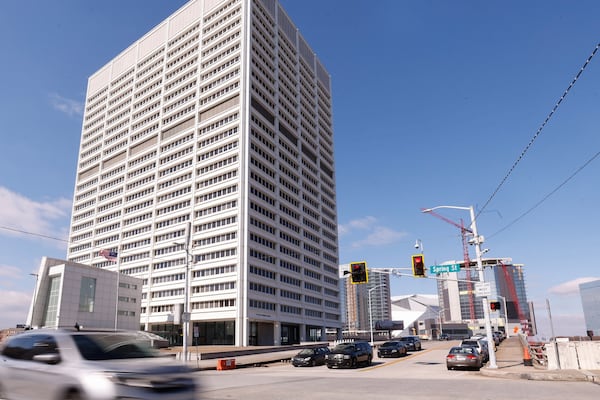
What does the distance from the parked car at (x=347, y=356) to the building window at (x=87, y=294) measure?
5779cm

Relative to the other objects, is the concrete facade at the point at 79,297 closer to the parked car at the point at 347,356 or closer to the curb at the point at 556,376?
the parked car at the point at 347,356

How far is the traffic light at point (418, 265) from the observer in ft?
82.1

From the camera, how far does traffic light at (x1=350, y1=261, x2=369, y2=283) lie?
26016 millimetres

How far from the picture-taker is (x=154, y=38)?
99375 millimetres

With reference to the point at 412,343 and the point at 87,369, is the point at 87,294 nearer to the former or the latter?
the point at 412,343

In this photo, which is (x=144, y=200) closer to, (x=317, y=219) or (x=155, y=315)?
(x=155, y=315)

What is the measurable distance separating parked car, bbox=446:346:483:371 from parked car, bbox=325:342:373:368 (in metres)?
5.74

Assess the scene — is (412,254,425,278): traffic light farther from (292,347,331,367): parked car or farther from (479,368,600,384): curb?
(292,347,331,367): parked car

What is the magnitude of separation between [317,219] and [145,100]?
48886 millimetres

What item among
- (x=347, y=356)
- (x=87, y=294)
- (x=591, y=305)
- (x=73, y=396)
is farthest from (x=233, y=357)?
(x=591, y=305)

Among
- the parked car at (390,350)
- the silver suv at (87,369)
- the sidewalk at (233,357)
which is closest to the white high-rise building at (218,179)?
the sidewalk at (233,357)

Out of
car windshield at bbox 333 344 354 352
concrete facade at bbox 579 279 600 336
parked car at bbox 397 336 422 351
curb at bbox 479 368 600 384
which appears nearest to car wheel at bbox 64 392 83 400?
curb at bbox 479 368 600 384

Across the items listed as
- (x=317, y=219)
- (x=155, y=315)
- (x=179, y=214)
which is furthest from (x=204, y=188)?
(x=317, y=219)

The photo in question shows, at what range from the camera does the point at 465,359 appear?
926 inches
